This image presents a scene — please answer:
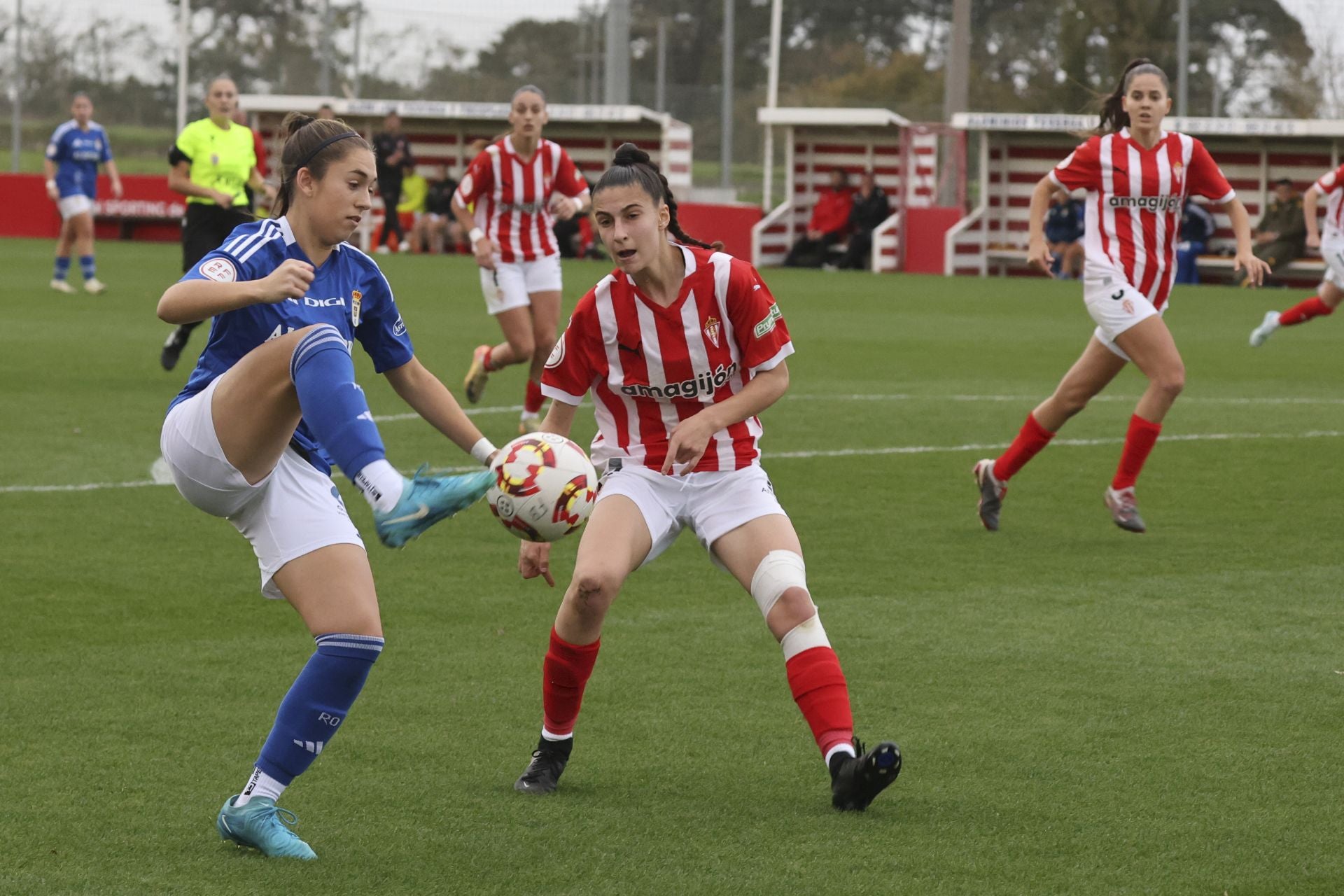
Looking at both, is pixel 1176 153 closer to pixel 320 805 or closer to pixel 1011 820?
pixel 1011 820

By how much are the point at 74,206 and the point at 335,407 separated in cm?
1797

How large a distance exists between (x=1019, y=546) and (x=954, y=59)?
86.4ft

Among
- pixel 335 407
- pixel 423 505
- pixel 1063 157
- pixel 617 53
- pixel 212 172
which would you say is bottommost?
pixel 423 505

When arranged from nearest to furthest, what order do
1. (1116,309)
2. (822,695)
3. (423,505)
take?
(423,505) → (822,695) → (1116,309)

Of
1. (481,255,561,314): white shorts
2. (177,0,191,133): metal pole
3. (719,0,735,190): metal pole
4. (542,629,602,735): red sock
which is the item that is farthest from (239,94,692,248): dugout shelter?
(542,629,602,735): red sock

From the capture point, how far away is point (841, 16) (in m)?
54.9

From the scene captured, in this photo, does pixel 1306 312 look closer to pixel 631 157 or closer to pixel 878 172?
pixel 631 157

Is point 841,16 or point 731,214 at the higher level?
point 841,16

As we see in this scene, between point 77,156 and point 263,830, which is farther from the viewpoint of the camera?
point 77,156

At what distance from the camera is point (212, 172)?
12.9 m

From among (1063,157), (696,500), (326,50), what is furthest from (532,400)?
(326,50)

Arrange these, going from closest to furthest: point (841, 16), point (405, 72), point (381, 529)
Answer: point (381, 529) → point (405, 72) → point (841, 16)

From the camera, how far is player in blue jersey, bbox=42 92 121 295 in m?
20.3

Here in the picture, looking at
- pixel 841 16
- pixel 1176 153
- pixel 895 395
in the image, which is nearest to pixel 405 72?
pixel 841 16
